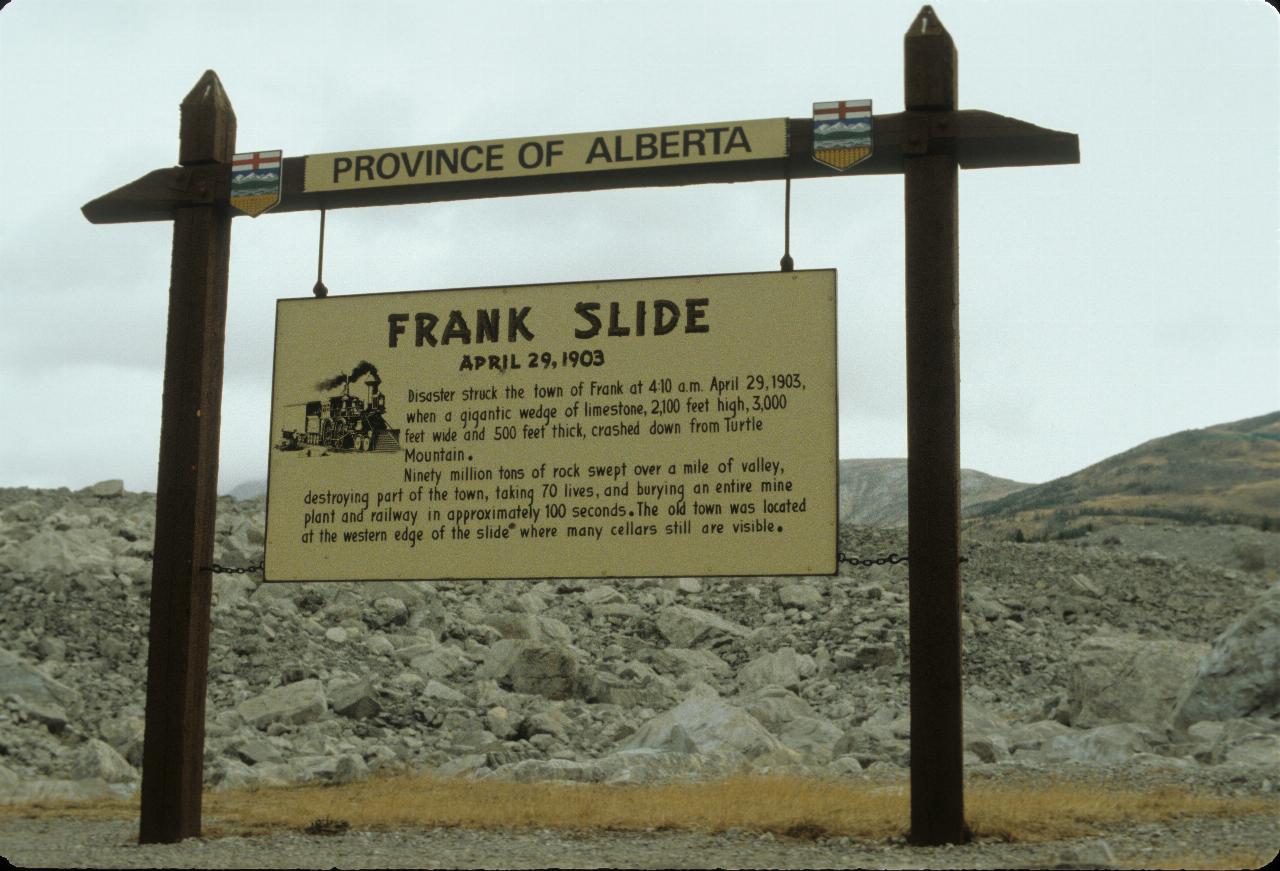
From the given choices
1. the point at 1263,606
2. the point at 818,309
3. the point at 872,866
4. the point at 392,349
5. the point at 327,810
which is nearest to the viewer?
the point at 872,866

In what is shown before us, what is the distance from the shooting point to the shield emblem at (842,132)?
880 cm

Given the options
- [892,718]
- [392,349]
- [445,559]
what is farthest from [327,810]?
[892,718]

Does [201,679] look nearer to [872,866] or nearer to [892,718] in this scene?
[872,866]

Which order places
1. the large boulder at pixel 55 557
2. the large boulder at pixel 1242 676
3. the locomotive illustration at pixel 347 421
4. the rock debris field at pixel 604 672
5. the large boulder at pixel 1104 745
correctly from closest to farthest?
the locomotive illustration at pixel 347 421
the large boulder at pixel 1104 745
the rock debris field at pixel 604 672
the large boulder at pixel 1242 676
the large boulder at pixel 55 557

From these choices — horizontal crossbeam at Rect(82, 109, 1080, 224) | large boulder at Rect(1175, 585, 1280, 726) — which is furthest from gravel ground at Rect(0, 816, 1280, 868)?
large boulder at Rect(1175, 585, 1280, 726)

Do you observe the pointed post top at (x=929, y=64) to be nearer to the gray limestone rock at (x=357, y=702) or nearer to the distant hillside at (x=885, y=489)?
the gray limestone rock at (x=357, y=702)

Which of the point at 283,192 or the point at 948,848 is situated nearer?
the point at 948,848

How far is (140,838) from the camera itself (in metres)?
9.22

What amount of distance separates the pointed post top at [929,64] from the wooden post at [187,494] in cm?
494

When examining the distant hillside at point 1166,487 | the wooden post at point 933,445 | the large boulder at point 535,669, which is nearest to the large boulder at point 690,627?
the large boulder at point 535,669

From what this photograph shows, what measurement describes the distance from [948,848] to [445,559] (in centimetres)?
376

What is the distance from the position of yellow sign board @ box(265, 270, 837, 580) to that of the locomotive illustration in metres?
0.01

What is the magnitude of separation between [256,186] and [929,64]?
15.7ft

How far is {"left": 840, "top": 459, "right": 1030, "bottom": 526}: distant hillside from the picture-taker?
140 meters
